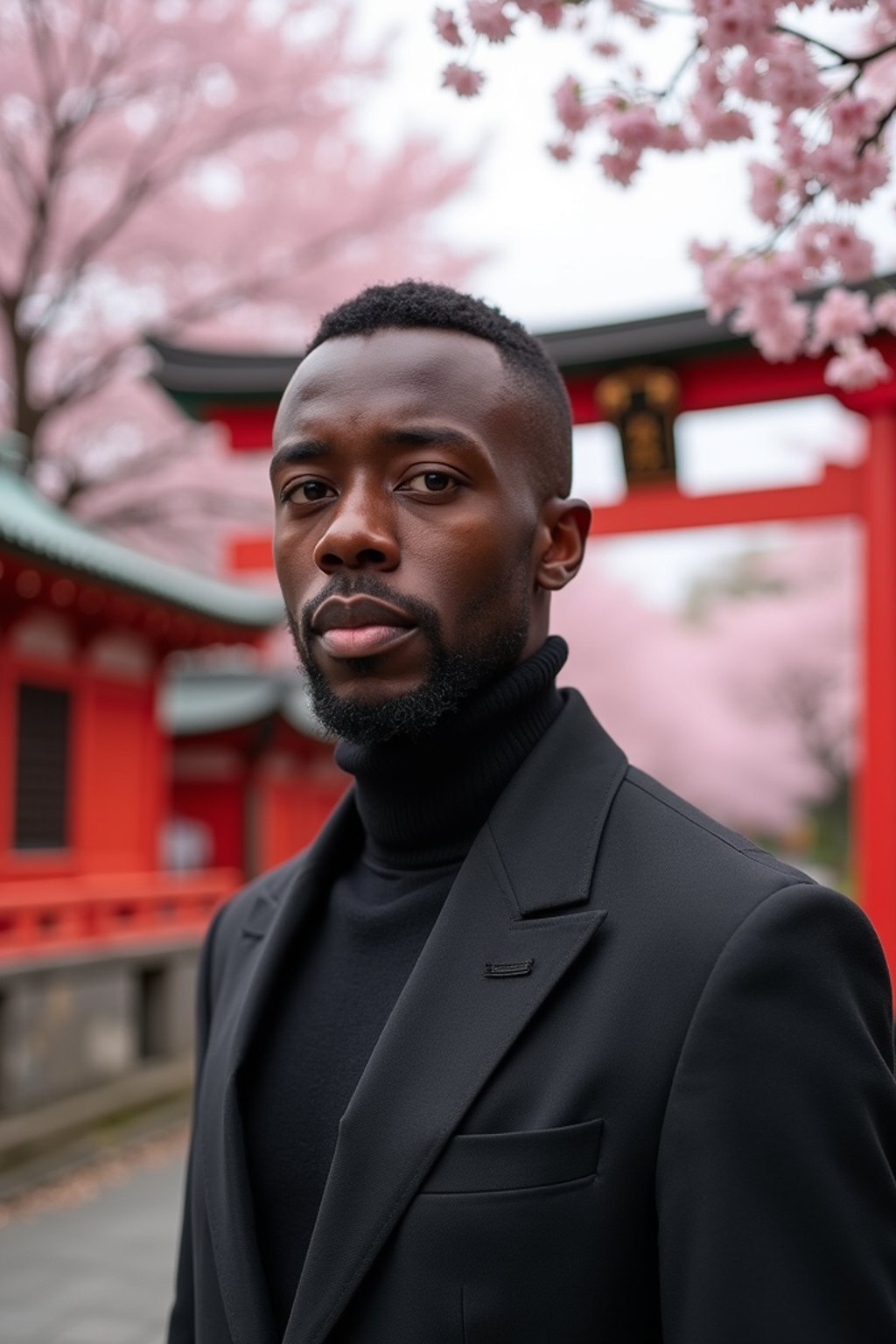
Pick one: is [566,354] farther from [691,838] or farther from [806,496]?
[691,838]

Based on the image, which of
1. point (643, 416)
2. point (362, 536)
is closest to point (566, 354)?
point (643, 416)

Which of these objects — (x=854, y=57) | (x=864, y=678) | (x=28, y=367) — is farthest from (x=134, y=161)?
(x=854, y=57)

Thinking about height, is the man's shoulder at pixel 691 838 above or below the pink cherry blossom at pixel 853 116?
below

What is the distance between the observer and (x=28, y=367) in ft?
41.6

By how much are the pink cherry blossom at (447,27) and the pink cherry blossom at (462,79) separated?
0.15 feet

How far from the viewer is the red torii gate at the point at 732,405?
766 cm

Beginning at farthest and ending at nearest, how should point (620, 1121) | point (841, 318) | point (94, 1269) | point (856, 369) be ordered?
point (94, 1269) → point (841, 318) → point (856, 369) → point (620, 1121)

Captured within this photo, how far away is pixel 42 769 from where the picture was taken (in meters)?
9.18

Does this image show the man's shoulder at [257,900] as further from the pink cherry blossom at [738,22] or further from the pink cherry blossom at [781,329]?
the pink cherry blossom at [781,329]

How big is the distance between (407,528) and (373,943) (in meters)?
0.54

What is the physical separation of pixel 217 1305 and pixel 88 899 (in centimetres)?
762

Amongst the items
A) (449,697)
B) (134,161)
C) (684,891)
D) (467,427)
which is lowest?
(684,891)

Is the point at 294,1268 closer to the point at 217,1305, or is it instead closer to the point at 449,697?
the point at 217,1305

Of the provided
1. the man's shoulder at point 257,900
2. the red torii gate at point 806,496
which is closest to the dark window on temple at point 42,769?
the red torii gate at point 806,496
